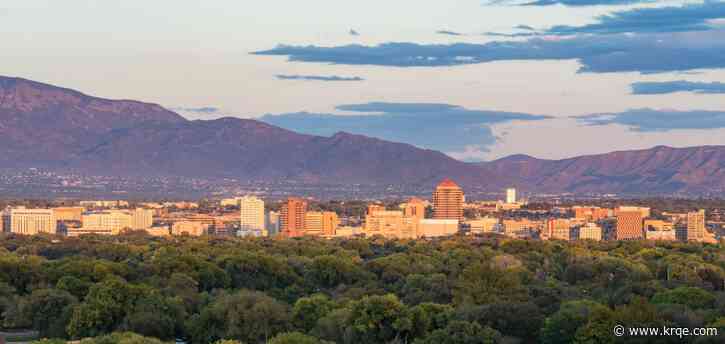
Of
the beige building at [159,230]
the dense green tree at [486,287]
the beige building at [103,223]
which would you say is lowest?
the beige building at [159,230]

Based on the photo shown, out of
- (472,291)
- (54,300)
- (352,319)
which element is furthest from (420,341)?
(54,300)

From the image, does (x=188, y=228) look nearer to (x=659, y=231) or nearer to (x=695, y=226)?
(x=659, y=231)

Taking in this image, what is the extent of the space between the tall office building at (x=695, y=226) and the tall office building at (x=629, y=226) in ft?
20.4

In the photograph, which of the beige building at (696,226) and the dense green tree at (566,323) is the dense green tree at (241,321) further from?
the beige building at (696,226)

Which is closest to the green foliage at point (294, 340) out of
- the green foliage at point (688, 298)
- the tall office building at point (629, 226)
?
the green foliage at point (688, 298)

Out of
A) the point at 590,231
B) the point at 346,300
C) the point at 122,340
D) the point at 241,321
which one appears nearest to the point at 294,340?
the point at 122,340

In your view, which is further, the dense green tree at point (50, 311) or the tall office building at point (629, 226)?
the tall office building at point (629, 226)

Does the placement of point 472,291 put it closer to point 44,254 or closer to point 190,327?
→ point 190,327

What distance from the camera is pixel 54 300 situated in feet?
192

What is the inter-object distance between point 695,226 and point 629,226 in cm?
1290

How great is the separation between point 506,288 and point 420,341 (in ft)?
46.8

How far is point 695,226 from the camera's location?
186500mm

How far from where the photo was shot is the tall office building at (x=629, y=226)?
19169cm

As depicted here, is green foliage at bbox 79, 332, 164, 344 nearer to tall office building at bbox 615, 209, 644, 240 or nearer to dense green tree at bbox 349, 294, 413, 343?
dense green tree at bbox 349, 294, 413, 343
